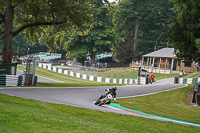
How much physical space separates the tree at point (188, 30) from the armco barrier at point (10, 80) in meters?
13.4

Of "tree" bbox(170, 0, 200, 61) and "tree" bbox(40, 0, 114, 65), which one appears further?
"tree" bbox(40, 0, 114, 65)

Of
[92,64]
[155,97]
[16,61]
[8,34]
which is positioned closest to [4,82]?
[16,61]

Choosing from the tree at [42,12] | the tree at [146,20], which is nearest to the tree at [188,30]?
the tree at [42,12]

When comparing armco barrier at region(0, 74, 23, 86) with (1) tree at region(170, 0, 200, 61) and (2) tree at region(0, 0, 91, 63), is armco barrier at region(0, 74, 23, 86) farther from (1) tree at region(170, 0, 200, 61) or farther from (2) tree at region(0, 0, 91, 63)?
(1) tree at region(170, 0, 200, 61)

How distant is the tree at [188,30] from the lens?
805 inches

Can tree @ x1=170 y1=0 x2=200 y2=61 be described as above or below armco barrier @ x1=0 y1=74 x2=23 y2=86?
above

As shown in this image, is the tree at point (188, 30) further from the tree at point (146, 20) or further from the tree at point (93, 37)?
the tree at point (146, 20)

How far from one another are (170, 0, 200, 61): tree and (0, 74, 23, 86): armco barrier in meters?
13.4

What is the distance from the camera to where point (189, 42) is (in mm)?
A: 21234

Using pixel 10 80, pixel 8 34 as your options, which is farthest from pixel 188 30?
pixel 8 34

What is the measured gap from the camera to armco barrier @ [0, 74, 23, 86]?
2130cm

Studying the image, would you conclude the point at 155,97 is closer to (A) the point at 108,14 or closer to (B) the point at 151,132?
(B) the point at 151,132

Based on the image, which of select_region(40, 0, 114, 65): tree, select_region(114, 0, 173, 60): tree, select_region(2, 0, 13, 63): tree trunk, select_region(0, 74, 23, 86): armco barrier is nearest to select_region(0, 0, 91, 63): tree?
select_region(2, 0, 13, 63): tree trunk

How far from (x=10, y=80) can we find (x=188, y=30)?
14.7 m
